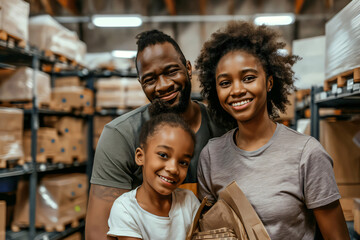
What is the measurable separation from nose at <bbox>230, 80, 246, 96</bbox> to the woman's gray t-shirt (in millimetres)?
343

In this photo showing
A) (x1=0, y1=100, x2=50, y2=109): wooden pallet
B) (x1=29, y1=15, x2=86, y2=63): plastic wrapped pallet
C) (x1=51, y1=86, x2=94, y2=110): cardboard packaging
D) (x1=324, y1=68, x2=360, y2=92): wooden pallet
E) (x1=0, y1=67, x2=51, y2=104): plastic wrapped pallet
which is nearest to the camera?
(x1=324, y1=68, x2=360, y2=92): wooden pallet

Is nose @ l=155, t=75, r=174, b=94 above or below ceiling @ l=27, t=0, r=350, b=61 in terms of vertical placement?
below

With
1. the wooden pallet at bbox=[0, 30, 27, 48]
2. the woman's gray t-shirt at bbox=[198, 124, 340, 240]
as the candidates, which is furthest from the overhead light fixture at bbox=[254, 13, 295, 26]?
the woman's gray t-shirt at bbox=[198, 124, 340, 240]

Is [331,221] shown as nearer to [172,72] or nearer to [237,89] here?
[237,89]

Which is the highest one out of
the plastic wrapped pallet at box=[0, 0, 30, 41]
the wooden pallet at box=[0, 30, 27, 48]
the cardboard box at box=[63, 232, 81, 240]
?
the plastic wrapped pallet at box=[0, 0, 30, 41]

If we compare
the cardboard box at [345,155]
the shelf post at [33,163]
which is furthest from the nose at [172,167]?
the shelf post at [33,163]

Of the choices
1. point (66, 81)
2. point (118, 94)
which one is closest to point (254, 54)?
point (118, 94)

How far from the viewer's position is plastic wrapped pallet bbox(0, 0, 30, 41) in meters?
3.85

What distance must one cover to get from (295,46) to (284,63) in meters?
3.20

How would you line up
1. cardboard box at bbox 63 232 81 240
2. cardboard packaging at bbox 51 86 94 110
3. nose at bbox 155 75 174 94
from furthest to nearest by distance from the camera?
cardboard packaging at bbox 51 86 94 110 → cardboard box at bbox 63 232 81 240 → nose at bbox 155 75 174 94

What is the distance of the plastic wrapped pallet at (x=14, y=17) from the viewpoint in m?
3.85

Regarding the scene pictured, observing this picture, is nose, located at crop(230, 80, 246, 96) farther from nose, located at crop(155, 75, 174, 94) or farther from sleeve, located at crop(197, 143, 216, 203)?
nose, located at crop(155, 75, 174, 94)

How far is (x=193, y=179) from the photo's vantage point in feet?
7.49

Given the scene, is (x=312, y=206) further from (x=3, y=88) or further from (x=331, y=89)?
(x=3, y=88)
